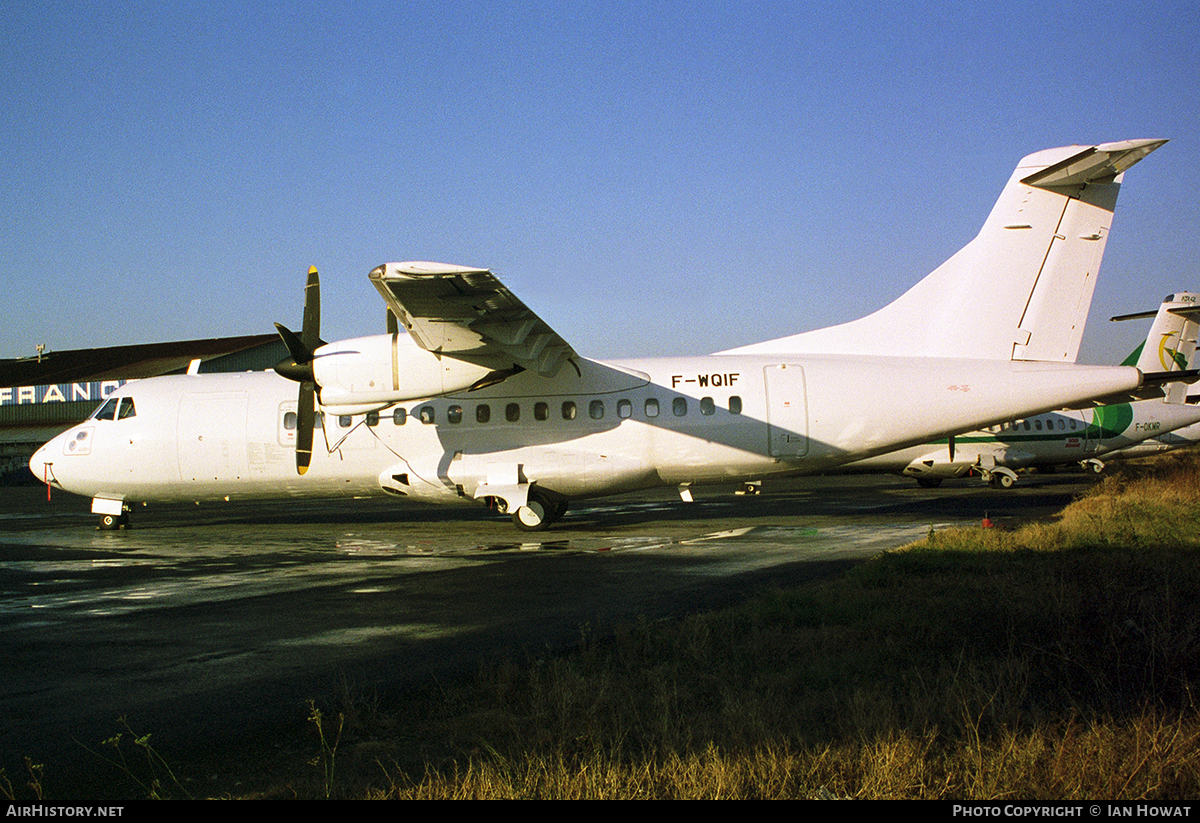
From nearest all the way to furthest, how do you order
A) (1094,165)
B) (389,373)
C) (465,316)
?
1. (465,316)
2. (1094,165)
3. (389,373)

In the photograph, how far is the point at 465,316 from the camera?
14.1 meters

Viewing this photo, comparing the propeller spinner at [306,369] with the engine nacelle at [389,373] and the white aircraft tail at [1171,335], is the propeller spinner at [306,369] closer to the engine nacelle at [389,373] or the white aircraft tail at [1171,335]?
the engine nacelle at [389,373]

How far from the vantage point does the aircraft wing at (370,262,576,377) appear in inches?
495

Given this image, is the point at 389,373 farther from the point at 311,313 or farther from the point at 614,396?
the point at 614,396

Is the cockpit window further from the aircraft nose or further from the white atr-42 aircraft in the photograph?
the aircraft nose

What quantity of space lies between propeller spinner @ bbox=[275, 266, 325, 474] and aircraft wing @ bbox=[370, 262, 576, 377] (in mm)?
2679

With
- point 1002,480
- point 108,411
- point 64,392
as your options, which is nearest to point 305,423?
point 108,411

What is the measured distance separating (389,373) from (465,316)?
2.18 m

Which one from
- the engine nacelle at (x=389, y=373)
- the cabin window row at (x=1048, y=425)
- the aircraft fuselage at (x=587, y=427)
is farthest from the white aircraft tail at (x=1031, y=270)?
the cabin window row at (x=1048, y=425)

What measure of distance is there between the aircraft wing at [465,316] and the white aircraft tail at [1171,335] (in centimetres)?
2263

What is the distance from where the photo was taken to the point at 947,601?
300 inches

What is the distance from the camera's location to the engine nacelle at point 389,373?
601 inches

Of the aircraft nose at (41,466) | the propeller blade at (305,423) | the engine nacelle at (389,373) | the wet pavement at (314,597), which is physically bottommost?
the wet pavement at (314,597)
